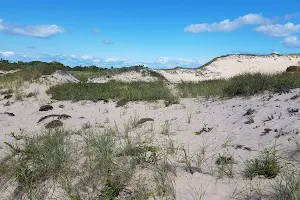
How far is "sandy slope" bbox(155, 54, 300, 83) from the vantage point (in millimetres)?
26578

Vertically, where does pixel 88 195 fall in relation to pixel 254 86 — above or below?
below

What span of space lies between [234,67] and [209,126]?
75.7 ft

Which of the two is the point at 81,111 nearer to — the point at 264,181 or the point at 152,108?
the point at 152,108

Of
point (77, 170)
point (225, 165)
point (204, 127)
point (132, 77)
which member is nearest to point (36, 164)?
point (77, 170)

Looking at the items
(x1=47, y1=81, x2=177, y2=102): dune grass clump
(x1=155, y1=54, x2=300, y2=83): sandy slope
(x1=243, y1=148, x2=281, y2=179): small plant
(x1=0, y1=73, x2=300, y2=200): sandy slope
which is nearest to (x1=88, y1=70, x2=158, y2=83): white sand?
(x1=155, y1=54, x2=300, y2=83): sandy slope

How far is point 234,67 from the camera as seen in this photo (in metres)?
28.6

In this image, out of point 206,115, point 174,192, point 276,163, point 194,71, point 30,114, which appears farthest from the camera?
point 194,71

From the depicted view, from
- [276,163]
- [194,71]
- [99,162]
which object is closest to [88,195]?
[99,162]

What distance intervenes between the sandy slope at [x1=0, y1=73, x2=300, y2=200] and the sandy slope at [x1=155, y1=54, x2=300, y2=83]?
1606 centimetres

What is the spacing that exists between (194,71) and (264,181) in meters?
24.1

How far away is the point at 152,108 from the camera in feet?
32.3

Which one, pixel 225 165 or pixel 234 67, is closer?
pixel 225 165

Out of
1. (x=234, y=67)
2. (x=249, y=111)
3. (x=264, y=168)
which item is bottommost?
(x=264, y=168)

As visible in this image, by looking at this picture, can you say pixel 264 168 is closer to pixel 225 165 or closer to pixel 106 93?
pixel 225 165
